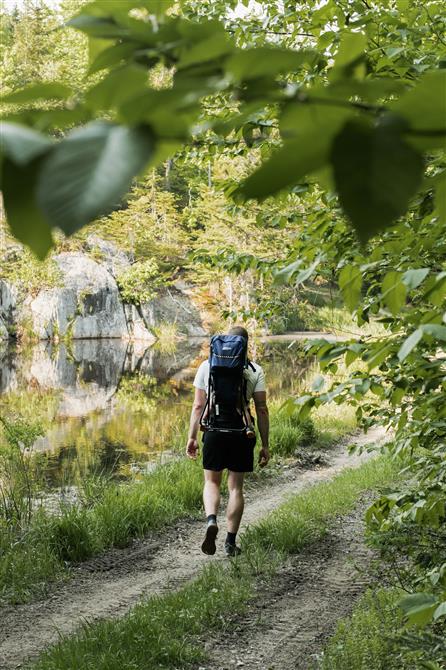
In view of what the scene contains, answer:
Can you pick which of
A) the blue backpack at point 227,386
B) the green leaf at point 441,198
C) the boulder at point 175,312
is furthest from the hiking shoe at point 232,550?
the boulder at point 175,312

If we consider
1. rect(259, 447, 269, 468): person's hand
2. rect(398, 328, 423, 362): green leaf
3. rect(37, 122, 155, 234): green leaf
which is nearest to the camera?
rect(37, 122, 155, 234): green leaf

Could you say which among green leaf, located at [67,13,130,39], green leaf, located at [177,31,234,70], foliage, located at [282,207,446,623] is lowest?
foliage, located at [282,207,446,623]

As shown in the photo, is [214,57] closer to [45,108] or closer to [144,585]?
[45,108]

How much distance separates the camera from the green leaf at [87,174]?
0.38 meters

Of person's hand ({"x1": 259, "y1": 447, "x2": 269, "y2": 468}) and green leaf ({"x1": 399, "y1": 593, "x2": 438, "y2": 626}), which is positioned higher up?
green leaf ({"x1": 399, "y1": 593, "x2": 438, "y2": 626})

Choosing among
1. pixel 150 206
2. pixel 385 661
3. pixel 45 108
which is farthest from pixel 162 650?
pixel 150 206

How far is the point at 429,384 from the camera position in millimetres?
1870

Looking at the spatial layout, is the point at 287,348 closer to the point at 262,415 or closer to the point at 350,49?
the point at 262,415

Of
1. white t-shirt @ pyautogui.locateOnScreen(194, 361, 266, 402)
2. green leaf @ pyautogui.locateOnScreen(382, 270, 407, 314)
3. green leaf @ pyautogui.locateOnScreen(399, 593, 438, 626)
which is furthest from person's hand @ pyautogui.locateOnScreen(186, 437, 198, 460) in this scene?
green leaf @ pyautogui.locateOnScreen(382, 270, 407, 314)

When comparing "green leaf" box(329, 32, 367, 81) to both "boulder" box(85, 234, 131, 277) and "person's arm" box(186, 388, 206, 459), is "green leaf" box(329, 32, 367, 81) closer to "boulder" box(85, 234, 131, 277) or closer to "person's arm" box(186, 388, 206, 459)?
"person's arm" box(186, 388, 206, 459)

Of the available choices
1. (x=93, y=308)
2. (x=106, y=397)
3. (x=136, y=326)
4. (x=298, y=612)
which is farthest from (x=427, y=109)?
(x=136, y=326)

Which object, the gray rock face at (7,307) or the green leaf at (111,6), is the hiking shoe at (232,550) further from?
the gray rock face at (7,307)

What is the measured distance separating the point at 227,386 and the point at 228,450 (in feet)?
1.99

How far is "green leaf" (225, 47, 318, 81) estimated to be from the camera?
0.49m
